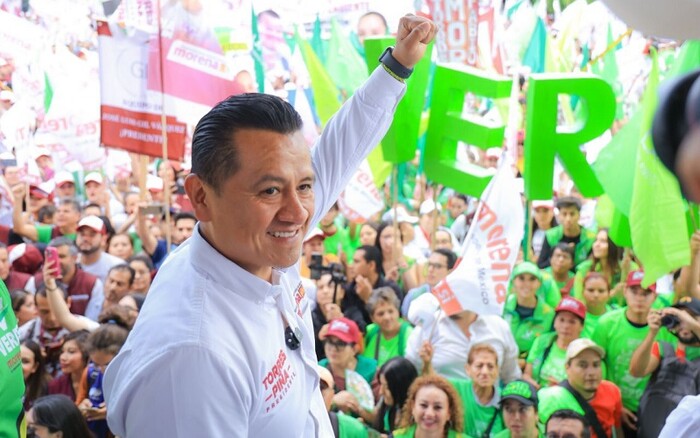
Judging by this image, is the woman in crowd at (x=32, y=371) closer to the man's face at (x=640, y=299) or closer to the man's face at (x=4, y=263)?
the man's face at (x=4, y=263)

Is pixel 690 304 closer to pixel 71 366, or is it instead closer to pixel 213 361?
pixel 71 366

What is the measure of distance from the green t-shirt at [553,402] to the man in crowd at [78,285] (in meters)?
3.40

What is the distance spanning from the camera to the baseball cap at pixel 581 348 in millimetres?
5352

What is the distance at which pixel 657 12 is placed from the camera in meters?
1.07

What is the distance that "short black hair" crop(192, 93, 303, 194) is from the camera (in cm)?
208

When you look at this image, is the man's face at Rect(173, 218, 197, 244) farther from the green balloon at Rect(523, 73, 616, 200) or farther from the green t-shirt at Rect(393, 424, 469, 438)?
the green t-shirt at Rect(393, 424, 469, 438)

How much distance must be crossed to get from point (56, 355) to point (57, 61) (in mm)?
5443

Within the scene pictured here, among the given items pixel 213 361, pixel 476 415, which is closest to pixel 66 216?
pixel 476 415

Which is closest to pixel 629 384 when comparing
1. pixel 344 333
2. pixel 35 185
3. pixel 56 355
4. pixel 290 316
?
pixel 344 333

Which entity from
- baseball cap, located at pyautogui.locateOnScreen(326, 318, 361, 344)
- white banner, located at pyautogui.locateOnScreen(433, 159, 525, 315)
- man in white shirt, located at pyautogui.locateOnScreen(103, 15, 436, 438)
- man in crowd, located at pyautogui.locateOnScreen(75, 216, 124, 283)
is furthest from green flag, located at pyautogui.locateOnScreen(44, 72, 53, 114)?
man in white shirt, located at pyautogui.locateOnScreen(103, 15, 436, 438)

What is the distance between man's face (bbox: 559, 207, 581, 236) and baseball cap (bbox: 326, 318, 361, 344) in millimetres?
2775

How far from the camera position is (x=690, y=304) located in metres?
5.61

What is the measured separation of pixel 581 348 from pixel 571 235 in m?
2.80

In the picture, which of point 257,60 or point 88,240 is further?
point 257,60
